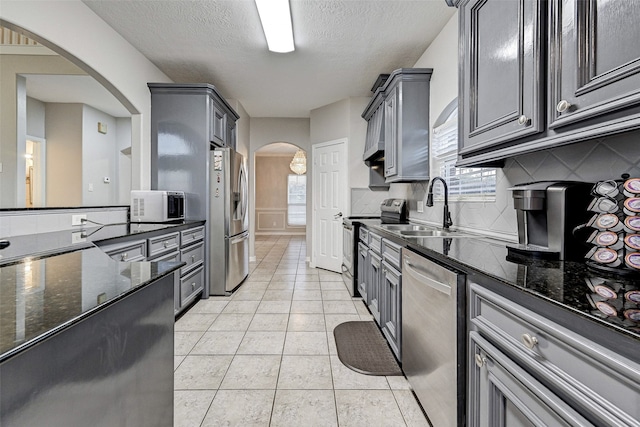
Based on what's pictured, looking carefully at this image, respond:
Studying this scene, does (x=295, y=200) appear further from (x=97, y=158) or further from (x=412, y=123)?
(x=412, y=123)

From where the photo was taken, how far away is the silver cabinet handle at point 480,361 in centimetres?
108

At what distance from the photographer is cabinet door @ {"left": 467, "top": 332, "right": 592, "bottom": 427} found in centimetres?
75

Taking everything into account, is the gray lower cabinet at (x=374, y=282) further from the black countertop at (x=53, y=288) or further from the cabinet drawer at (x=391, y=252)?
the black countertop at (x=53, y=288)

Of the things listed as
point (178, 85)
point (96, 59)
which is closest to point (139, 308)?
point (96, 59)

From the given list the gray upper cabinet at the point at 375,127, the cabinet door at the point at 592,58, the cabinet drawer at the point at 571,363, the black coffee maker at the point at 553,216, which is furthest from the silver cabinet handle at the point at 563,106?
the gray upper cabinet at the point at 375,127

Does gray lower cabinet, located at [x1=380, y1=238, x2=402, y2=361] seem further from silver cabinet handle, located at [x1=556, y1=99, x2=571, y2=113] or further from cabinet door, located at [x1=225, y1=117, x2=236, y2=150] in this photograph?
cabinet door, located at [x1=225, y1=117, x2=236, y2=150]

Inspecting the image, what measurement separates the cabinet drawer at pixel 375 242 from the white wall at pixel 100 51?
2.65 m

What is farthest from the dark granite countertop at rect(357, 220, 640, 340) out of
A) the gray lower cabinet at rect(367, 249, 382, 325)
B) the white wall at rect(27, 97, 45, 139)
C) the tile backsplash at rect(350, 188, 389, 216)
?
the white wall at rect(27, 97, 45, 139)

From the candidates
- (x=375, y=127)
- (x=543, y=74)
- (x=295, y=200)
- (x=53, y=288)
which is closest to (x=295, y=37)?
(x=375, y=127)

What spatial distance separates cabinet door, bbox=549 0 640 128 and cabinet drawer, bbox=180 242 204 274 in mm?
3185

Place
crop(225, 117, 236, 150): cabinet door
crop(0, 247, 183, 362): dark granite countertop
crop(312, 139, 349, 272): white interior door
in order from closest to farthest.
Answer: crop(0, 247, 183, 362): dark granite countertop, crop(225, 117, 236, 150): cabinet door, crop(312, 139, 349, 272): white interior door

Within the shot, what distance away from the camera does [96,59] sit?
9.13ft

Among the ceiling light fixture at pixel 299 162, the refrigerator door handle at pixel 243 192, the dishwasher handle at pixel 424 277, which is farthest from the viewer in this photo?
the ceiling light fixture at pixel 299 162

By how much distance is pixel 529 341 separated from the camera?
32.9 inches
